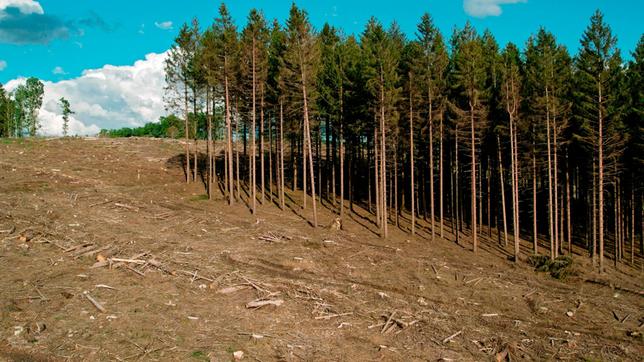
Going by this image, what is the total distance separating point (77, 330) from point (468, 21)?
34456 millimetres

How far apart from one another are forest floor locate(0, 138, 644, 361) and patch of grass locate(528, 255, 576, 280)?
370mm

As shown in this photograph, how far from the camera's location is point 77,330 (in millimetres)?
9719

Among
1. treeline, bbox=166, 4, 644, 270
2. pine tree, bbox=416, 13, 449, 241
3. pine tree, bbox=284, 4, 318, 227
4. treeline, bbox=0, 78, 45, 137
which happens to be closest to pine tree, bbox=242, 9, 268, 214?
treeline, bbox=166, 4, 644, 270

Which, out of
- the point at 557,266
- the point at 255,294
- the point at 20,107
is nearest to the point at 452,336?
the point at 255,294

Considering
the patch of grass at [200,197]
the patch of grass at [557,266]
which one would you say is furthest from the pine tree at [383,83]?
the patch of grass at [200,197]

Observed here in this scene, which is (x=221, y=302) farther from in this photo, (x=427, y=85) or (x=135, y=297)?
(x=427, y=85)

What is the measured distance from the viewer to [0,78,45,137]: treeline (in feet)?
241

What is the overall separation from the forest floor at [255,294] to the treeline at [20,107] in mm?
58280

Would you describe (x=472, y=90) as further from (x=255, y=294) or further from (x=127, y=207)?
(x=127, y=207)

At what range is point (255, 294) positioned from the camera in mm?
13602

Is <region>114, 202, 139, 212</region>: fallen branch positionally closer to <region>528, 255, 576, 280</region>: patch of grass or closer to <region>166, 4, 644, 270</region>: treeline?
<region>166, 4, 644, 270</region>: treeline

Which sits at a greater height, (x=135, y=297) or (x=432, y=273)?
(x=135, y=297)

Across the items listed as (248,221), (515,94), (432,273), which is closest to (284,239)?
(248,221)

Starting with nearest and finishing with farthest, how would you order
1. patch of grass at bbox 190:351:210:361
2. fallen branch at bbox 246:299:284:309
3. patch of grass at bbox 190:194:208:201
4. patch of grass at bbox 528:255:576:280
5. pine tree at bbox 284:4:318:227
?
patch of grass at bbox 190:351:210:361, fallen branch at bbox 246:299:284:309, patch of grass at bbox 528:255:576:280, pine tree at bbox 284:4:318:227, patch of grass at bbox 190:194:208:201
